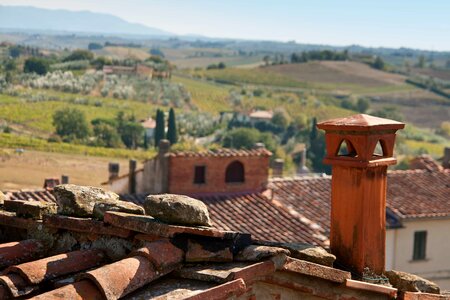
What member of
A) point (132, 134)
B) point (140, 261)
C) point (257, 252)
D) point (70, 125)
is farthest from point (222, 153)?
point (132, 134)

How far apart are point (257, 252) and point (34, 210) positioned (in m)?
1.89

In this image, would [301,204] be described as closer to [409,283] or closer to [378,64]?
[409,283]

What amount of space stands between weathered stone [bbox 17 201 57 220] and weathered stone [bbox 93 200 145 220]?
49 centimetres

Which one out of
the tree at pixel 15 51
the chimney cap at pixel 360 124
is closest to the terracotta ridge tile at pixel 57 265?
the chimney cap at pixel 360 124

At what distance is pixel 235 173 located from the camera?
24438 millimetres

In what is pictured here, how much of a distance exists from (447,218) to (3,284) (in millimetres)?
22274

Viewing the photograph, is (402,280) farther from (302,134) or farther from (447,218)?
(302,134)

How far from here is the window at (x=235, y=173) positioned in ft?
79.8

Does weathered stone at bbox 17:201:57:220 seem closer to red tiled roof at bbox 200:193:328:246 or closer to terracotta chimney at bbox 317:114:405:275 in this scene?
terracotta chimney at bbox 317:114:405:275

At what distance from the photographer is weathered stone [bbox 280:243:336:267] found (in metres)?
5.96

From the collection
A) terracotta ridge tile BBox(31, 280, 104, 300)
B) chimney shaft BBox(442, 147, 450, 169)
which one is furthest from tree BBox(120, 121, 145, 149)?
terracotta ridge tile BBox(31, 280, 104, 300)

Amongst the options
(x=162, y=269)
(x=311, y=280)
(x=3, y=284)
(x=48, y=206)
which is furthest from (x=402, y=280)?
(x=3, y=284)

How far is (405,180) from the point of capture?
27375 millimetres

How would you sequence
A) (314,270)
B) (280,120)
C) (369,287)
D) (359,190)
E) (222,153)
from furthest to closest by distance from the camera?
(280,120) < (222,153) < (359,190) < (369,287) < (314,270)
